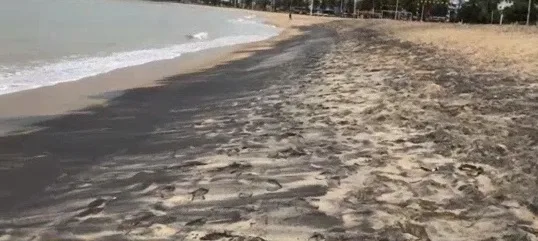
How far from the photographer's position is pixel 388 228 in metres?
4.14

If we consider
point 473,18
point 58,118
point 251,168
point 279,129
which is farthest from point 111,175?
point 473,18

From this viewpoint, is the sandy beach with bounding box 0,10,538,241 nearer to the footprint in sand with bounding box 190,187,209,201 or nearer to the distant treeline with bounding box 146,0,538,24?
the footprint in sand with bounding box 190,187,209,201

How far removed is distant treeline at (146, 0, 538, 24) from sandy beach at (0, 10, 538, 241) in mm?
71076

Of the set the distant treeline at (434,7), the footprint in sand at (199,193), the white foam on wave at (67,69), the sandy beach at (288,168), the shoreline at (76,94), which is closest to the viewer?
the sandy beach at (288,168)

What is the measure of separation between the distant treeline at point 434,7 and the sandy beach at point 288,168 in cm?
7108

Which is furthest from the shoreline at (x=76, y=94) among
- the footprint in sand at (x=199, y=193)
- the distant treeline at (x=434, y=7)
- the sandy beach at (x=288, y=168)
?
the distant treeline at (x=434, y=7)

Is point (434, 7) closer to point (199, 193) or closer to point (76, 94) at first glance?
point (76, 94)

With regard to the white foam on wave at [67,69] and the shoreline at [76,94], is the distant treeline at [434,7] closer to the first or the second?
the white foam on wave at [67,69]

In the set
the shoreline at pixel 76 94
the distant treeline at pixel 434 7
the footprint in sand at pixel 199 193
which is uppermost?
the distant treeline at pixel 434 7

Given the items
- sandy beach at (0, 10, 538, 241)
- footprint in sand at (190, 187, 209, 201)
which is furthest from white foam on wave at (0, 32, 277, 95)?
footprint in sand at (190, 187, 209, 201)

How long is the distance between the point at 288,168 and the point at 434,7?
123 metres

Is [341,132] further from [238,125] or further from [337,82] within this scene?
[337,82]

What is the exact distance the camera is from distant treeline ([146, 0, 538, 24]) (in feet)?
261

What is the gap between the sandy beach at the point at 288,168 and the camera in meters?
4.28
